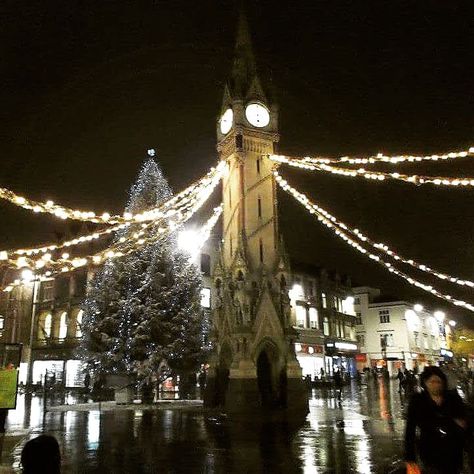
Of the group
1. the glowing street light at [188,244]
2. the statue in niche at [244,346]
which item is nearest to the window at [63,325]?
the glowing street light at [188,244]

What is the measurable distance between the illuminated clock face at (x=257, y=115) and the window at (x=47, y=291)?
111ft

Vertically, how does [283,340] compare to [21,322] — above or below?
below

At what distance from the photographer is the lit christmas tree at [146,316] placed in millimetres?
29844

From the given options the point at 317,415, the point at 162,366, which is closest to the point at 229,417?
the point at 317,415

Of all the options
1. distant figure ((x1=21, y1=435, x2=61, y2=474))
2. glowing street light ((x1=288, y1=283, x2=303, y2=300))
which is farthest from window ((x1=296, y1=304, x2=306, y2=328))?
distant figure ((x1=21, y1=435, x2=61, y2=474))

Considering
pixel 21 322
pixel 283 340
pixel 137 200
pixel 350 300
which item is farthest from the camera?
pixel 350 300

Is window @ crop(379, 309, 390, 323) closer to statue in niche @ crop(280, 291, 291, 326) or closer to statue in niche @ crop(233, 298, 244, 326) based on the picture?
statue in niche @ crop(280, 291, 291, 326)

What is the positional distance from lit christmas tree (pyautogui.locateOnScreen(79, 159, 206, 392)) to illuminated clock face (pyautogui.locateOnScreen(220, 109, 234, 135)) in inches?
252

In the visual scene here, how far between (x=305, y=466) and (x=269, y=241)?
18.1 metres

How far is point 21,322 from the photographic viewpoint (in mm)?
56406

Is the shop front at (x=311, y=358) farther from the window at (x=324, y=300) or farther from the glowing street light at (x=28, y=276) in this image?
the glowing street light at (x=28, y=276)

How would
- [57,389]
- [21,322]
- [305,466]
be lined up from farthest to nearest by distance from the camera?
[21,322]
[57,389]
[305,466]

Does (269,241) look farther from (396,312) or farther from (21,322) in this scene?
(396,312)

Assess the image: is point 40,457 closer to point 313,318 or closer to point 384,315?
point 313,318
